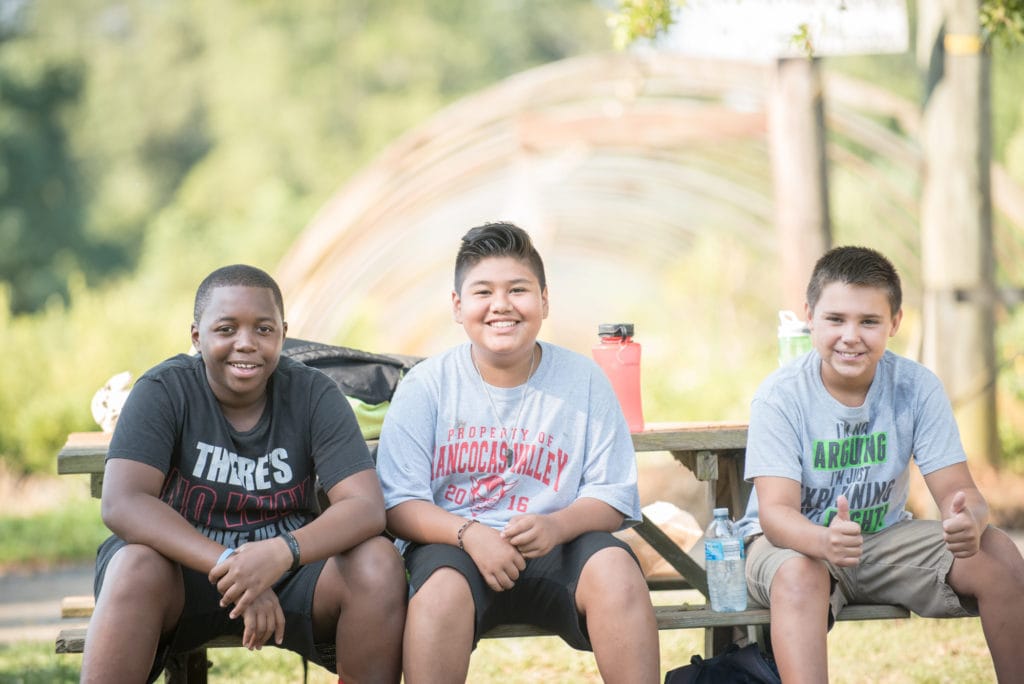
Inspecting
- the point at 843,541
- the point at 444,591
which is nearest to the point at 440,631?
the point at 444,591

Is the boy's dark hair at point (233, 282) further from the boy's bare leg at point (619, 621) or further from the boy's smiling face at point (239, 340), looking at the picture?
the boy's bare leg at point (619, 621)

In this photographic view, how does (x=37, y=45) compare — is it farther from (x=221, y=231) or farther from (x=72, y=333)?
(x=72, y=333)

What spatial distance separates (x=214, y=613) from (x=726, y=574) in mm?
1430

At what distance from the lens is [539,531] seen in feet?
10.8

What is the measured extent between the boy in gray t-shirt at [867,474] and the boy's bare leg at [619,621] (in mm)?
404

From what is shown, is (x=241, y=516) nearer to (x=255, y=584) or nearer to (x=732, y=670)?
(x=255, y=584)

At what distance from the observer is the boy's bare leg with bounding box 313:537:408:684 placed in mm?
3213

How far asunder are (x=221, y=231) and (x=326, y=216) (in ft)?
48.7

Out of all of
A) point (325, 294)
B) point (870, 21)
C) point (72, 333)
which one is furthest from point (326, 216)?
point (870, 21)

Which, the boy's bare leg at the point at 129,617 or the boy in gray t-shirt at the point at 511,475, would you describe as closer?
the boy's bare leg at the point at 129,617

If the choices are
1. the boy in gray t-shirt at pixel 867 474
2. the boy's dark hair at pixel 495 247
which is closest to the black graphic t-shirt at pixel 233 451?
the boy's dark hair at pixel 495 247

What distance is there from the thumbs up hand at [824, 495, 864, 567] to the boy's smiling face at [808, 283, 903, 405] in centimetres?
48

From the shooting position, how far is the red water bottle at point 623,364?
413cm

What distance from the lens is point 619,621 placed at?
10.5 feet
